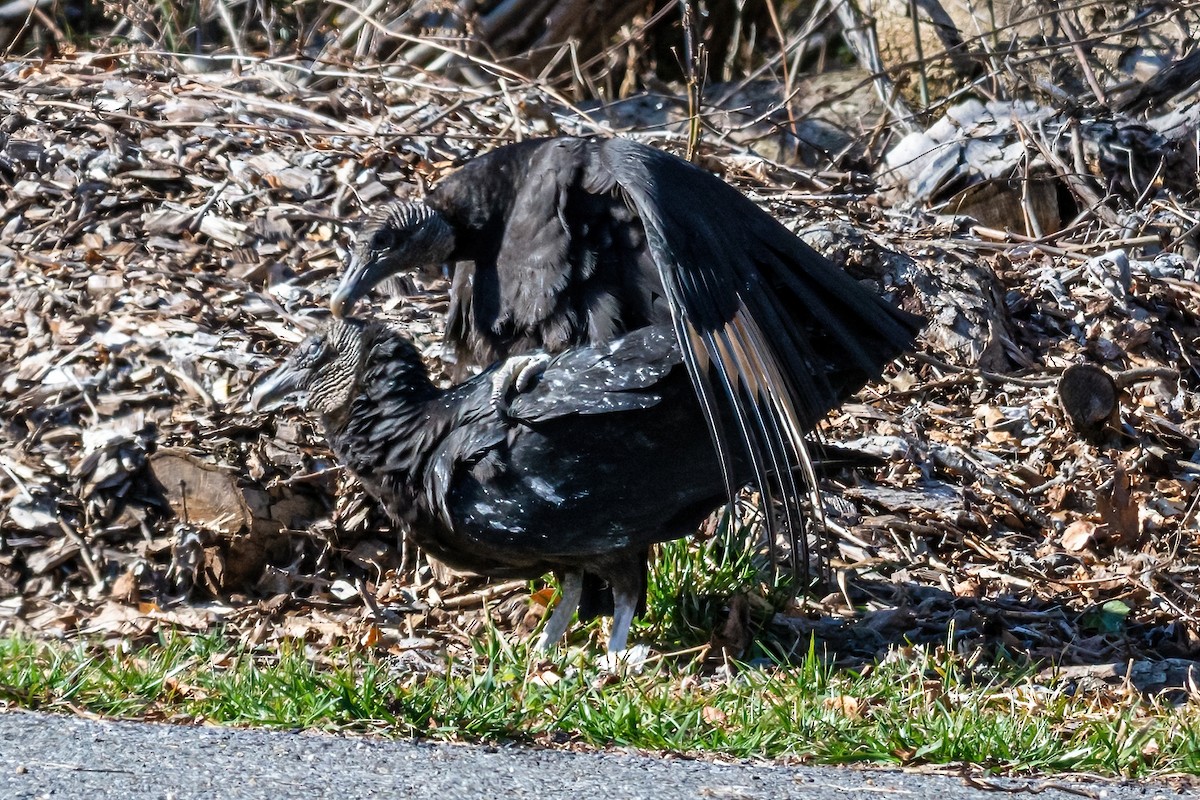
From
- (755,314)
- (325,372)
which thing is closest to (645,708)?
(755,314)

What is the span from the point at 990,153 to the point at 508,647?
421cm

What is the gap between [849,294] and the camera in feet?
14.5

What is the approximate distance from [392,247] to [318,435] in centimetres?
100

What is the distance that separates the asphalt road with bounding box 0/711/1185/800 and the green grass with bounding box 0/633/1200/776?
108 mm

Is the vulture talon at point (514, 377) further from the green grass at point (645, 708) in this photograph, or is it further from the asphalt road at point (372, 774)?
the asphalt road at point (372, 774)

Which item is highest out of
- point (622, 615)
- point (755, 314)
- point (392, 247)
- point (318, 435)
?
point (392, 247)

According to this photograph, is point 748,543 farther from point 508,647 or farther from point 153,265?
point 153,265

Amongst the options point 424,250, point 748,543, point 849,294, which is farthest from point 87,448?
point 849,294

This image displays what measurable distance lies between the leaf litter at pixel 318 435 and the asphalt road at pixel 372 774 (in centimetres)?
124

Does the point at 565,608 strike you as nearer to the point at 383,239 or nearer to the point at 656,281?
the point at 656,281

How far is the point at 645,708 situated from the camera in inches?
144

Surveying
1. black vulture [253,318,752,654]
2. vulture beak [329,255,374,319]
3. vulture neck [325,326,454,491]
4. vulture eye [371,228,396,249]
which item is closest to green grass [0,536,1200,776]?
black vulture [253,318,752,654]

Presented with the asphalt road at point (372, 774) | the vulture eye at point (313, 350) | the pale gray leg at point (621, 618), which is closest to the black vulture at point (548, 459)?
the pale gray leg at point (621, 618)

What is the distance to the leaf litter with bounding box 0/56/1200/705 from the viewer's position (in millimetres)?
5031
